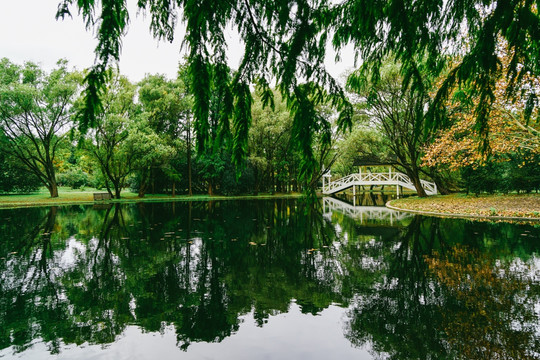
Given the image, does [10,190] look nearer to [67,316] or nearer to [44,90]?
[44,90]

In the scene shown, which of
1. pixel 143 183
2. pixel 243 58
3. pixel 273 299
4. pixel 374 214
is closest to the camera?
pixel 243 58

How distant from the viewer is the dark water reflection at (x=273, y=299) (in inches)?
121

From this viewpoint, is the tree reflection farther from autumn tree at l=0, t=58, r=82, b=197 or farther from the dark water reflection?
autumn tree at l=0, t=58, r=82, b=197

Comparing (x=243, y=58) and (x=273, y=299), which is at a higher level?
(x=243, y=58)

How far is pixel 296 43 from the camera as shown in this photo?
2279mm

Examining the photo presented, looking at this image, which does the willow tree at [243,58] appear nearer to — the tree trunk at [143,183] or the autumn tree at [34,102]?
the autumn tree at [34,102]

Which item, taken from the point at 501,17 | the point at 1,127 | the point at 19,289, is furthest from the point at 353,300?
the point at 1,127

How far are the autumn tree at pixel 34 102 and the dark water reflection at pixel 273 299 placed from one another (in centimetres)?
2326

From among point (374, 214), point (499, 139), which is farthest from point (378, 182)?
point (499, 139)

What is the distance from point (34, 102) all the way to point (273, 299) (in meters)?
30.7

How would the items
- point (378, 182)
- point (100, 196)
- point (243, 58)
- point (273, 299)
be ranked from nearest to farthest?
1. point (243, 58)
2. point (273, 299)
3. point (100, 196)
4. point (378, 182)

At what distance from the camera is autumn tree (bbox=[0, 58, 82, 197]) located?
81.6ft

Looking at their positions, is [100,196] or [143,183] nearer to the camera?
A: [100,196]

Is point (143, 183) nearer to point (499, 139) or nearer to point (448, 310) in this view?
point (499, 139)
